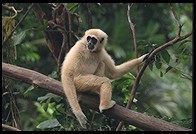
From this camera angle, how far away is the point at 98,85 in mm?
4711

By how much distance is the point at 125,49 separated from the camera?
1156cm

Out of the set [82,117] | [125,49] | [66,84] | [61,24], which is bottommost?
[125,49]

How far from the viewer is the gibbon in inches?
183

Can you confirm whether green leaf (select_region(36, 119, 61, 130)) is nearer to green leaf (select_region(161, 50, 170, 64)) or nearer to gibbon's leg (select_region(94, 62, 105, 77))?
gibbon's leg (select_region(94, 62, 105, 77))

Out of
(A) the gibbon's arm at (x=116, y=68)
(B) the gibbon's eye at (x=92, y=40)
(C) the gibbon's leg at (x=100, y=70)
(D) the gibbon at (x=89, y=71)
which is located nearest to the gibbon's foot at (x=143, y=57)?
(D) the gibbon at (x=89, y=71)

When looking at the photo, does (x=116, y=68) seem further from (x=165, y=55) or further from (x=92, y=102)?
(x=92, y=102)

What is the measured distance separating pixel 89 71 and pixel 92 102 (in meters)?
0.50

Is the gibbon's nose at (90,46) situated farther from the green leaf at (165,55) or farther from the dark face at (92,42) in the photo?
the green leaf at (165,55)

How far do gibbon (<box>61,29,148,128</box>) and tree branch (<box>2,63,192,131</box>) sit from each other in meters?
0.07

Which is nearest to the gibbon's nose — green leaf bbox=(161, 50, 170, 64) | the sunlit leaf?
green leaf bbox=(161, 50, 170, 64)

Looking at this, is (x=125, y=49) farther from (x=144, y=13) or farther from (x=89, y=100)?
(x=89, y=100)

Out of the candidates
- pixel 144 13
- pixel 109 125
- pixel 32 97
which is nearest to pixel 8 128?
pixel 109 125

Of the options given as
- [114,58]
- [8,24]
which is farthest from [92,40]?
[114,58]

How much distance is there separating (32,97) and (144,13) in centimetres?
621
